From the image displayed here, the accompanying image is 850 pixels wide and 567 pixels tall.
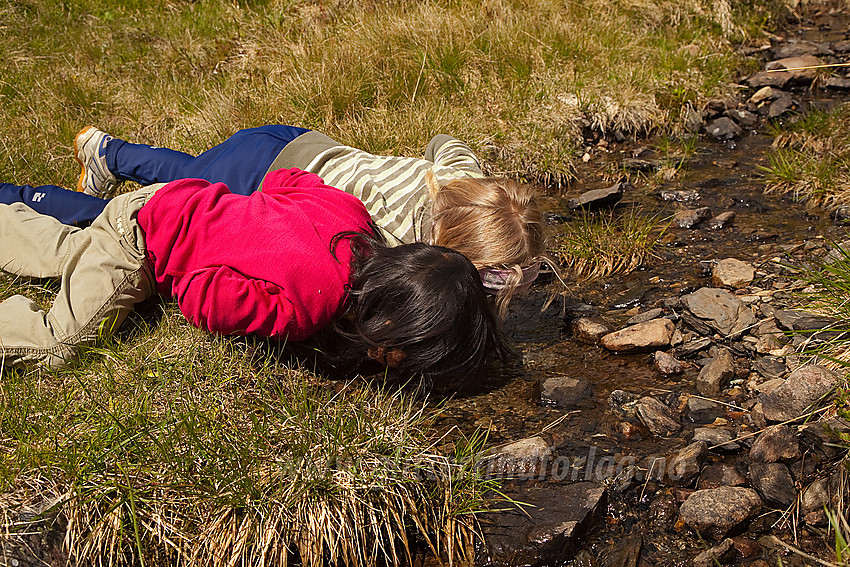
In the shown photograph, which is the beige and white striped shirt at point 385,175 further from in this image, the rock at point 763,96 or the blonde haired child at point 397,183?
the rock at point 763,96

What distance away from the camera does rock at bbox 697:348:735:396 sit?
318cm

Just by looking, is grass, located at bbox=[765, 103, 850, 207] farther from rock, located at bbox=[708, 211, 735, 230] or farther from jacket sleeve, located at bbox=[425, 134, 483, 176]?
jacket sleeve, located at bbox=[425, 134, 483, 176]

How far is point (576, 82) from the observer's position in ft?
18.6

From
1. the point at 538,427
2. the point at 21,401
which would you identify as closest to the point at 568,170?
the point at 538,427

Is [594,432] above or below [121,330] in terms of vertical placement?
below

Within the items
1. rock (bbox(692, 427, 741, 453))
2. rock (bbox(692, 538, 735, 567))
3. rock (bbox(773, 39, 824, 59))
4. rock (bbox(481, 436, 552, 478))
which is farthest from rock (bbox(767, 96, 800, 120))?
rock (bbox(692, 538, 735, 567))

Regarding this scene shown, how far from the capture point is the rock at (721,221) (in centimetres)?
448

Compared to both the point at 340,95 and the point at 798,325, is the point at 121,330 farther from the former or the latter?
the point at 798,325

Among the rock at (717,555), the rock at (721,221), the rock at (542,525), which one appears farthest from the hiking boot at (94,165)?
the rock at (721,221)

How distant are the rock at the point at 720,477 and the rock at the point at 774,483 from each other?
0.05 m

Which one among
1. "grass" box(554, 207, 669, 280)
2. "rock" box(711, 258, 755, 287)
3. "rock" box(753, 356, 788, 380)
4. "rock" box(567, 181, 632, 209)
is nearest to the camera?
"rock" box(753, 356, 788, 380)

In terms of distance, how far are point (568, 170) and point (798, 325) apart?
7.31 feet

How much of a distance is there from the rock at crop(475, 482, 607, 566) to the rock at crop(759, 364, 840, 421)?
84cm

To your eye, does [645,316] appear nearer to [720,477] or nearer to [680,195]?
[720,477]
